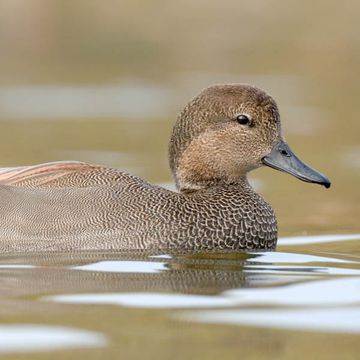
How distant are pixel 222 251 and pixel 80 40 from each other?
17.3 metres

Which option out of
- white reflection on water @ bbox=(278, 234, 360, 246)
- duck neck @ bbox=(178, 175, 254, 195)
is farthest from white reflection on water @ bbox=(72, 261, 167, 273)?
white reflection on water @ bbox=(278, 234, 360, 246)

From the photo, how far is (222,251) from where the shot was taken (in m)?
8.04

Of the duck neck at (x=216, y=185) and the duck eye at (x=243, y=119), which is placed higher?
the duck eye at (x=243, y=119)

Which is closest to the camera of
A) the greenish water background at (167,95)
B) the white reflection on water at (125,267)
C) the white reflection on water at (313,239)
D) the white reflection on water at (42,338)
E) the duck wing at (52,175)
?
the white reflection on water at (42,338)

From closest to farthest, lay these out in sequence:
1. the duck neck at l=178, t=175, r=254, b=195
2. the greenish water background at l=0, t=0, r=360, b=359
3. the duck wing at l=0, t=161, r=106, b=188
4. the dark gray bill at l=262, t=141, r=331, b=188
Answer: the greenish water background at l=0, t=0, r=360, b=359 → the duck wing at l=0, t=161, r=106, b=188 → the dark gray bill at l=262, t=141, r=331, b=188 → the duck neck at l=178, t=175, r=254, b=195

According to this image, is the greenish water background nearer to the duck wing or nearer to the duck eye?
the duck eye

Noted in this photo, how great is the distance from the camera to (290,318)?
19.2 ft

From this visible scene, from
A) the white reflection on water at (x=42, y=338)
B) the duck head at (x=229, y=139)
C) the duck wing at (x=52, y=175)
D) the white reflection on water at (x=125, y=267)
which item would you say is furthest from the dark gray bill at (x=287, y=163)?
the white reflection on water at (x=42, y=338)

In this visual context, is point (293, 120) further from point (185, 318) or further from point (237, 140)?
point (185, 318)

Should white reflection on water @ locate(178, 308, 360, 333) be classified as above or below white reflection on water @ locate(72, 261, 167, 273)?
below

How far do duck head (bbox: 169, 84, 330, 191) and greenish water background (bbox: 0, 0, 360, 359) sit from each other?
668 mm

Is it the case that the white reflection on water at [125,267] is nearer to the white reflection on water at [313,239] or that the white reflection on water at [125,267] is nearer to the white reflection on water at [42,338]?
the white reflection on water at [42,338]

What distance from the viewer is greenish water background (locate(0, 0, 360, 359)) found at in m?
5.67

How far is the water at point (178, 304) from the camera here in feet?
17.6
